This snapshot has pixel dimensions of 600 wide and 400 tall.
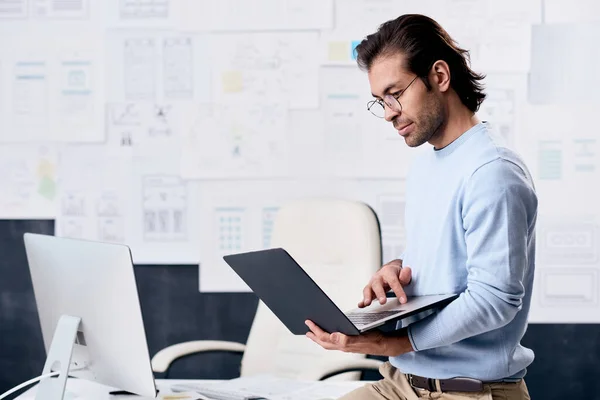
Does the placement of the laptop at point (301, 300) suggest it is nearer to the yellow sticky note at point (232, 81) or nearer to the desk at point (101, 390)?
the desk at point (101, 390)

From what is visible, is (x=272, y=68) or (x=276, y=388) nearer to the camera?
(x=276, y=388)

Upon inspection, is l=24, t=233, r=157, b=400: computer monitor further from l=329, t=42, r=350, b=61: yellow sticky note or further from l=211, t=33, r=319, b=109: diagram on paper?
l=329, t=42, r=350, b=61: yellow sticky note

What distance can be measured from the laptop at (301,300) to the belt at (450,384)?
0.16 m

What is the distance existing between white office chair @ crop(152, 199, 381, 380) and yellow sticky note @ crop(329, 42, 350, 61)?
74 cm

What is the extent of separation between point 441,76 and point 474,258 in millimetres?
420

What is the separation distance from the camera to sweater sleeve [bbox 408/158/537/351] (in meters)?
1.50

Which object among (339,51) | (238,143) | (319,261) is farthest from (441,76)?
(238,143)

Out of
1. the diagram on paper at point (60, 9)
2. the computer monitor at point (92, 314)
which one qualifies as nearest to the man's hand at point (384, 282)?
the computer monitor at point (92, 314)

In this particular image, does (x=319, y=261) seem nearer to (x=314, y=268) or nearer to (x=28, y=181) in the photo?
(x=314, y=268)

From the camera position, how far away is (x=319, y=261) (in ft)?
8.13

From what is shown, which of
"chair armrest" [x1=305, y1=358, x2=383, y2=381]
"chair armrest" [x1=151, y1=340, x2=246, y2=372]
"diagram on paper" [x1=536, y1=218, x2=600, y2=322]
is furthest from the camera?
"diagram on paper" [x1=536, y1=218, x2=600, y2=322]

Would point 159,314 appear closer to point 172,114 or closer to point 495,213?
point 172,114

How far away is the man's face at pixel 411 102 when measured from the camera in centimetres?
170

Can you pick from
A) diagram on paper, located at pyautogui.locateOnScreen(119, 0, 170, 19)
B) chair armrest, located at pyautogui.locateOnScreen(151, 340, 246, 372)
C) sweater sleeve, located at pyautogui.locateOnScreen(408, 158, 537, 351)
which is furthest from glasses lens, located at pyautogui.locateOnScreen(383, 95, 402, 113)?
diagram on paper, located at pyautogui.locateOnScreen(119, 0, 170, 19)
